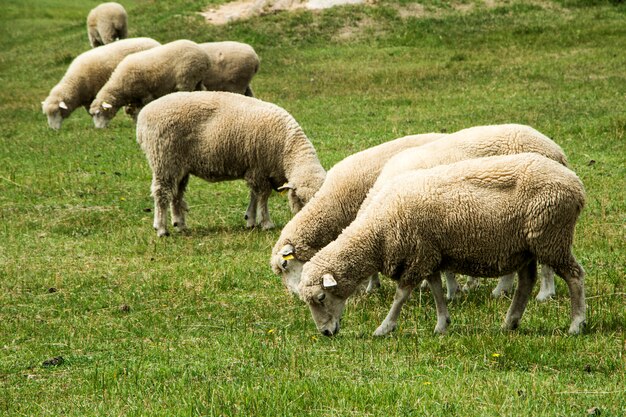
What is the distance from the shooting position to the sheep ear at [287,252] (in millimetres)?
8180

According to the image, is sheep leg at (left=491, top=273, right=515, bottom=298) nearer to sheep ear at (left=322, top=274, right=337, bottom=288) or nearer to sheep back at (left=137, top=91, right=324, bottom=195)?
sheep ear at (left=322, top=274, right=337, bottom=288)

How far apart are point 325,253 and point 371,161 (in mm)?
1486

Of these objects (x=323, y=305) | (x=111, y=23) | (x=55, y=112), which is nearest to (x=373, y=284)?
(x=323, y=305)

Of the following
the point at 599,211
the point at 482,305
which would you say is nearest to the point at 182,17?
→ the point at 599,211

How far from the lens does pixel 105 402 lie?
18.5ft

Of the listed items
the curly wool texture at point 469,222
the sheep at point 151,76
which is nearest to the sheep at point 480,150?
the curly wool texture at point 469,222

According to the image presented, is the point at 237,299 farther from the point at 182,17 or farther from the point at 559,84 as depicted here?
the point at 182,17

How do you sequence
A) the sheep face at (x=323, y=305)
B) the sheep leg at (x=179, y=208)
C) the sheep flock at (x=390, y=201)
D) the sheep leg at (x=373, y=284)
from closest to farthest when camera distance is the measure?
1. the sheep flock at (x=390, y=201)
2. the sheep face at (x=323, y=305)
3. the sheep leg at (x=373, y=284)
4. the sheep leg at (x=179, y=208)

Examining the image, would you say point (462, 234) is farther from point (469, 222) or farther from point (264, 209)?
point (264, 209)

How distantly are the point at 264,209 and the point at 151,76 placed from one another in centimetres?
572

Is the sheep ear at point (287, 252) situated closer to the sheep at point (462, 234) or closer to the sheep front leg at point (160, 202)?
the sheep at point (462, 234)

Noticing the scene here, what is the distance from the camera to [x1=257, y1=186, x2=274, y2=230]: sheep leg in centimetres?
1095

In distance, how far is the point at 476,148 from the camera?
25.8 feet

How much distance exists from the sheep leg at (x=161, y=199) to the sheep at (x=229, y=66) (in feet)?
21.2
